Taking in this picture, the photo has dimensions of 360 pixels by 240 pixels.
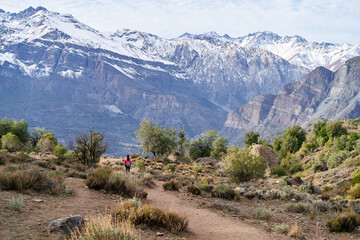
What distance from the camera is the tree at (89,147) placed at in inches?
1358

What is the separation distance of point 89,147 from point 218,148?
118 ft

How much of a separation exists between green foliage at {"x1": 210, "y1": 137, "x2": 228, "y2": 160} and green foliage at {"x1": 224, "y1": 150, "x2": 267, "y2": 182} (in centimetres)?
3310

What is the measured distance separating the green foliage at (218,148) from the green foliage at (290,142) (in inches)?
1026

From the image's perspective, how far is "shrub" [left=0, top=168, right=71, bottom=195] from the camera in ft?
39.7

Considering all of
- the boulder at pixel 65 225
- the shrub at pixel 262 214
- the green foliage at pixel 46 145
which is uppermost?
the boulder at pixel 65 225

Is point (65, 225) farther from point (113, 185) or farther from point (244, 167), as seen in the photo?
point (244, 167)

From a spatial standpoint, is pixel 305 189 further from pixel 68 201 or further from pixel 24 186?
pixel 24 186

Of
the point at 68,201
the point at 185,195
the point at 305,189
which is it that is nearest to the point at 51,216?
the point at 68,201

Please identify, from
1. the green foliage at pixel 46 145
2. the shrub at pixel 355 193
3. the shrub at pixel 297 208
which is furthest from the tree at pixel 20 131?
the shrub at pixel 355 193

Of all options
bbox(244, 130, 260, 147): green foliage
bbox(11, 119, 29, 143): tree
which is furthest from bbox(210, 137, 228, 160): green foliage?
bbox(11, 119, 29, 143): tree

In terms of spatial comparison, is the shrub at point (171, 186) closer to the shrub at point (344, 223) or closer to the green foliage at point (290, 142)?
the shrub at point (344, 223)

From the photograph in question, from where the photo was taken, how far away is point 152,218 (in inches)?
400

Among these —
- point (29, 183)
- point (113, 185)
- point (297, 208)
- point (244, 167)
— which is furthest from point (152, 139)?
point (29, 183)

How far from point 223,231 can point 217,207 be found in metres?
4.53
